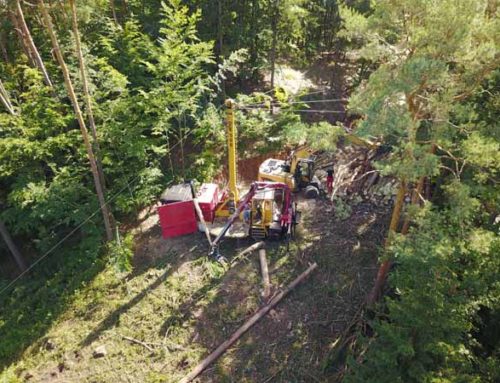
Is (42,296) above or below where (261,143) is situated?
below

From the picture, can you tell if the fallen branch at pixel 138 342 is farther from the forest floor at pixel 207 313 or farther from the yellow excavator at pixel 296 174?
the yellow excavator at pixel 296 174

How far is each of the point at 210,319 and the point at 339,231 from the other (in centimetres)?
543

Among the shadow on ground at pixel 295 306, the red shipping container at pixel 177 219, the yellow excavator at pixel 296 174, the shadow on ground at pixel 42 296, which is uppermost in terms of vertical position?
the yellow excavator at pixel 296 174

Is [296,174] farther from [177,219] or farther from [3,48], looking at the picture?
[3,48]

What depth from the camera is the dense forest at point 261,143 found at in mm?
6574

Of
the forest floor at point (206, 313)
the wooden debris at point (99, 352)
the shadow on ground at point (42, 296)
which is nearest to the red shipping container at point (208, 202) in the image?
the forest floor at point (206, 313)

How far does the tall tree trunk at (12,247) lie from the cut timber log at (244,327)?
1014 cm

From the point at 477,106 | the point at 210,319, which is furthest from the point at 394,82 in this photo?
the point at 210,319

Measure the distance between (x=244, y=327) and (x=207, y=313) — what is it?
1296 millimetres

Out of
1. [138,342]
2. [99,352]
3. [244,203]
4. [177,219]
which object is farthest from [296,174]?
[99,352]

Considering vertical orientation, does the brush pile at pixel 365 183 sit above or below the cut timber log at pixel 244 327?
above

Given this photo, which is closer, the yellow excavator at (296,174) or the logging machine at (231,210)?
the logging machine at (231,210)

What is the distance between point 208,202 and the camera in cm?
1275

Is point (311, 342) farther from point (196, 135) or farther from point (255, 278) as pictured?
point (196, 135)
